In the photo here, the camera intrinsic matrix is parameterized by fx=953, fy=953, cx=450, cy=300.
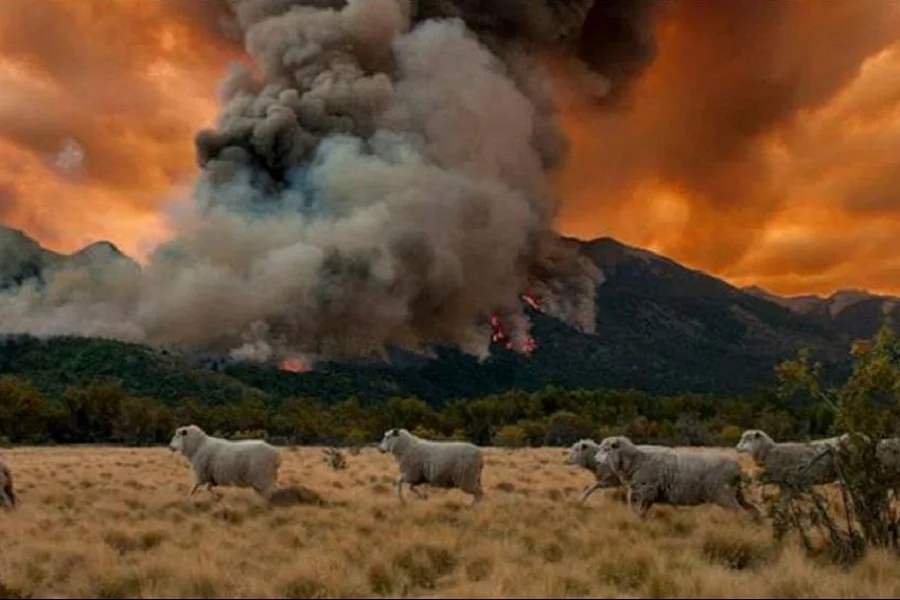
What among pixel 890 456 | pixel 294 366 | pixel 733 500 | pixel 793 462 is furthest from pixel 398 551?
pixel 294 366

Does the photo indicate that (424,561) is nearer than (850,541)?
Yes

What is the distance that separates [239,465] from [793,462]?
36.8 ft

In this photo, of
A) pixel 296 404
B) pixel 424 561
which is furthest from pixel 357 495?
pixel 296 404

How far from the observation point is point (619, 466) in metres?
17.0

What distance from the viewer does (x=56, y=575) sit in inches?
409

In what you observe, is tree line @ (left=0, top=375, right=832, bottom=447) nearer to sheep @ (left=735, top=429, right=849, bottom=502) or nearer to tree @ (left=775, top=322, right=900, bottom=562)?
sheep @ (left=735, top=429, right=849, bottom=502)

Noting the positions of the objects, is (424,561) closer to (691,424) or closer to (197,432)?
(197,432)

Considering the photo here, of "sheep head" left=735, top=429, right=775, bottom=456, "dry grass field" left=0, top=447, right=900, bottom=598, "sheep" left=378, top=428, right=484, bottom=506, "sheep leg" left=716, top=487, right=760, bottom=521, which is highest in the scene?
"sheep head" left=735, top=429, right=775, bottom=456

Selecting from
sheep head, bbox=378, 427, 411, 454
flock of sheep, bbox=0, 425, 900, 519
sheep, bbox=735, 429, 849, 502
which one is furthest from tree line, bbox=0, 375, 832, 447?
sheep, bbox=735, 429, 849, 502

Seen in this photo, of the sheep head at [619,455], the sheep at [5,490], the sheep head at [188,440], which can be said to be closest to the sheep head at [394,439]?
the sheep head at [188,440]

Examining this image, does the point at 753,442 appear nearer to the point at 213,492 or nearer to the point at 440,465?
the point at 440,465

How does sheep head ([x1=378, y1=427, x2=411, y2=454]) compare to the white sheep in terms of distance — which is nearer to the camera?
the white sheep

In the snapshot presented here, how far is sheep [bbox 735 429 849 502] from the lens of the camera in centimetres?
1291

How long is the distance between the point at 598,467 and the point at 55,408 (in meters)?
67.2
